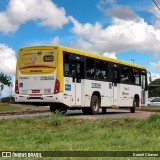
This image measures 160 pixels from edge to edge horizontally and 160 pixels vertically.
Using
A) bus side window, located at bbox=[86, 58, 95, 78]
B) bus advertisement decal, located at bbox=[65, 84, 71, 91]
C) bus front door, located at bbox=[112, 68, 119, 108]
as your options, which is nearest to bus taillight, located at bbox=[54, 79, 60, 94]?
bus advertisement decal, located at bbox=[65, 84, 71, 91]

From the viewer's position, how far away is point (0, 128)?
43.7 ft

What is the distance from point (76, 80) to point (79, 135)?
1053cm

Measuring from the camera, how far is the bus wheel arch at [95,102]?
934 inches

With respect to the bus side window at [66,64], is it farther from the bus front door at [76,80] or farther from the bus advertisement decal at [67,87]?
the bus advertisement decal at [67,87]

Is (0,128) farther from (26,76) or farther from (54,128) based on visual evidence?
(26,76)

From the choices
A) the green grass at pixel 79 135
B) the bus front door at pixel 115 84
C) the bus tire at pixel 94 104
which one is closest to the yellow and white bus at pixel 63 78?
the bus tire at pixel 94 104

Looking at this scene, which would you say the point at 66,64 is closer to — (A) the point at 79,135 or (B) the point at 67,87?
(B) the point at 67,87

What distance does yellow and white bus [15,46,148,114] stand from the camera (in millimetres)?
21031

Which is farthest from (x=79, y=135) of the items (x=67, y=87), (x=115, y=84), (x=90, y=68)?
(x=115, y=84)

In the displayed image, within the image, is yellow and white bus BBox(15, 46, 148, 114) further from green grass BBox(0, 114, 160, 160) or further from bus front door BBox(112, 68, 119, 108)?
green grass BBox(0, 114, 160, 160)

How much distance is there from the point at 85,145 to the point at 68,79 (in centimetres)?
1176

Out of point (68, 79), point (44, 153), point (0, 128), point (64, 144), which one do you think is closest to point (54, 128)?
point (0, 128)

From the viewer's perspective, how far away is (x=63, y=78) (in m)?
21.0

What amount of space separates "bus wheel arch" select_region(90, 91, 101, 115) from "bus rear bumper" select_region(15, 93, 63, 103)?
317 centimetres
